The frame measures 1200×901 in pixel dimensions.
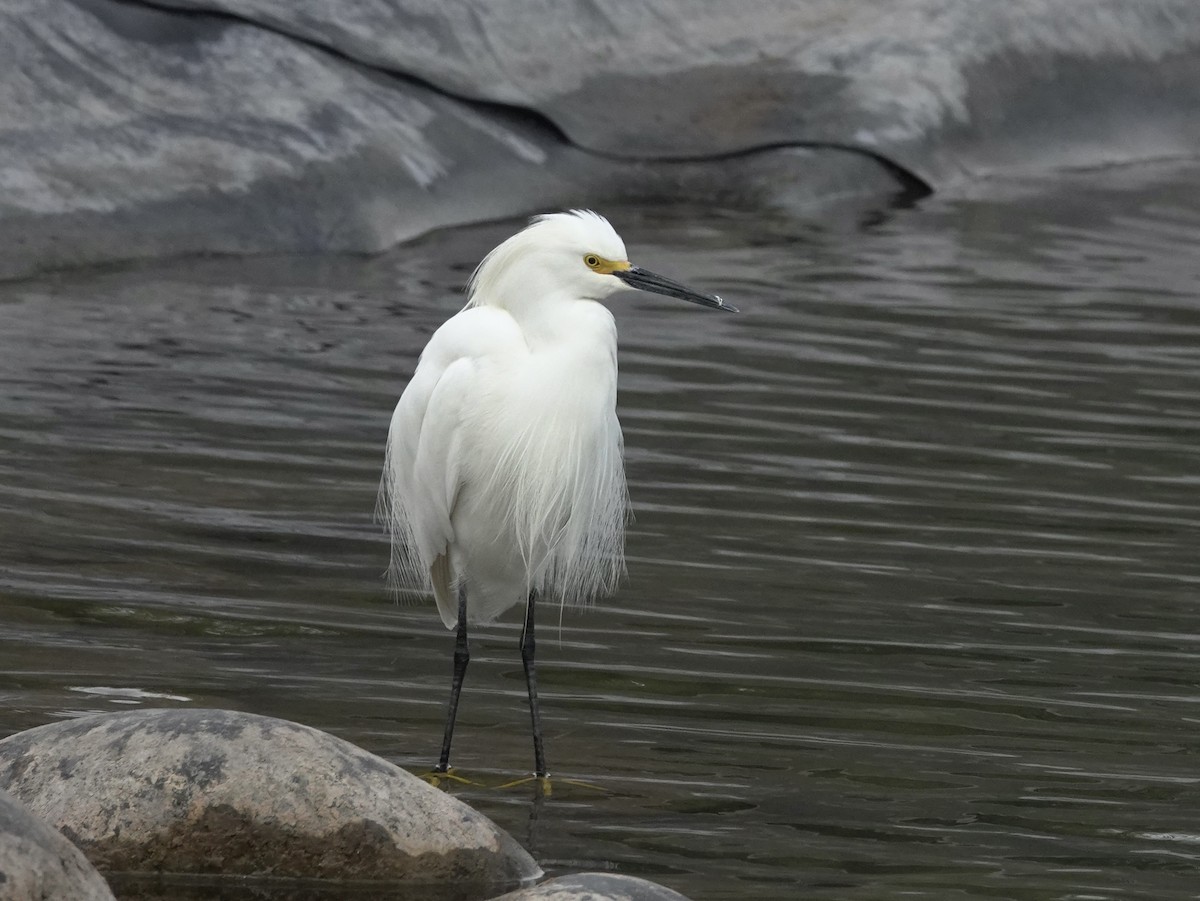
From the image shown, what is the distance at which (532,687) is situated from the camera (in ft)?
13.6

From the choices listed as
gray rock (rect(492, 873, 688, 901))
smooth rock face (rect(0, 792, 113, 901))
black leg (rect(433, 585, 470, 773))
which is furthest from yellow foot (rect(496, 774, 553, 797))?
smooth rock face (rect(0, 792, 113, 901))

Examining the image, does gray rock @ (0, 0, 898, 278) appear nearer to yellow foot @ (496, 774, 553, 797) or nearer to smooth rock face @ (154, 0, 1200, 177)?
smooth rock face @ (154, 0, 1200, 177)

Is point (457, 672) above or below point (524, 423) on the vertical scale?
below

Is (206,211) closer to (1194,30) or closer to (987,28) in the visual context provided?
(987,28)

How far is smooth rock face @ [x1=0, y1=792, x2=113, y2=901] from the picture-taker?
8.87 ft

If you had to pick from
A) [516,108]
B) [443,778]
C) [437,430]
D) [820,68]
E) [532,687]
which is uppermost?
[820,68]

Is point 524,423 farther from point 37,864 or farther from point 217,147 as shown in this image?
point 217,147

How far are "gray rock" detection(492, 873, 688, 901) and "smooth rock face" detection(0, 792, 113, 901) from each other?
62cm

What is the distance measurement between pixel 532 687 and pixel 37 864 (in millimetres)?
1547

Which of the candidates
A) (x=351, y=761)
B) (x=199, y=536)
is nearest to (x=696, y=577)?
(x=199, y=536)

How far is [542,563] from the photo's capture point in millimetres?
4352

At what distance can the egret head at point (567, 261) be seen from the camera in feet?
13.4

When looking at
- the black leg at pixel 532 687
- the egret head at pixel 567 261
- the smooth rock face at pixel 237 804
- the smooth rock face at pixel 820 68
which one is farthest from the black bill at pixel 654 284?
the smooth rock face at pixel 820 68

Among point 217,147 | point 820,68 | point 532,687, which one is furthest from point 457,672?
point 820,68
